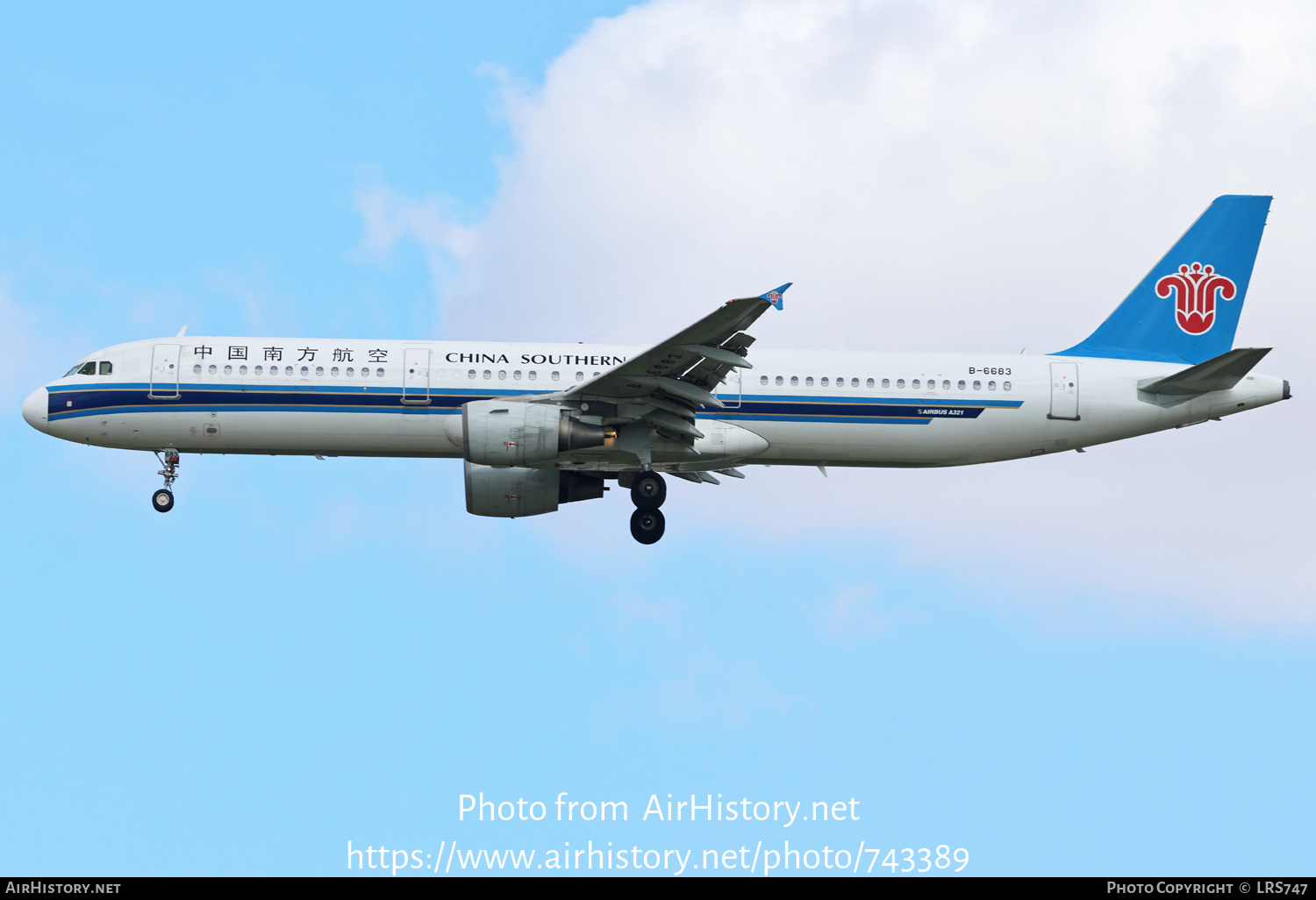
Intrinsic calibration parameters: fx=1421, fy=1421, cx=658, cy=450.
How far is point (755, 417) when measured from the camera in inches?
1242

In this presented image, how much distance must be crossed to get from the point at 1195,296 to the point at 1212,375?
3.46 meters

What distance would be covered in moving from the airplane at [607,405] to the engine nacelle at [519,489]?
4cm

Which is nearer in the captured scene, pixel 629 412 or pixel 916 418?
pixel 629 412

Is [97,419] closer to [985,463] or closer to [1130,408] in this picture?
[985,463]

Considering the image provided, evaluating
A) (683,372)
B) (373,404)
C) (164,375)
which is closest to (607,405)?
(683,372)

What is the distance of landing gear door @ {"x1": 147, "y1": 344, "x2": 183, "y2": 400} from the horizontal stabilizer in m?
22.0

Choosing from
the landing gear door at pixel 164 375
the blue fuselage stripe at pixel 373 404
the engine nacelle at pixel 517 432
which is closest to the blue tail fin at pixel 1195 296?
the blue fuselage stripe at pixel 373 404

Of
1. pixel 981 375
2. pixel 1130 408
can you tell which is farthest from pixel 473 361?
pixel 1130 408

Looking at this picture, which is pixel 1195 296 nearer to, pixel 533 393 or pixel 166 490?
pixel 533 393

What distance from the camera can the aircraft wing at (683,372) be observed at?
27203 millimetres

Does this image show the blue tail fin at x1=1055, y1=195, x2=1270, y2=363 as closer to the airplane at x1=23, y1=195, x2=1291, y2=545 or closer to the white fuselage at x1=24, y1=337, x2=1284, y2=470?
the airplane at x1=23, y1=195, x2=1291, y2=545

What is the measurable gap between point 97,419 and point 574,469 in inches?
425

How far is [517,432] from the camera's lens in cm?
2934

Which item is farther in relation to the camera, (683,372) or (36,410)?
(36,410)
